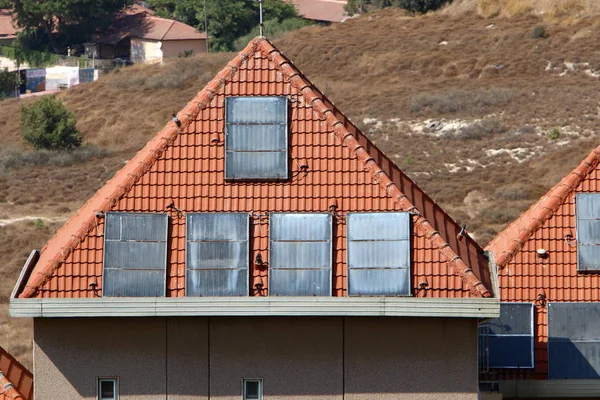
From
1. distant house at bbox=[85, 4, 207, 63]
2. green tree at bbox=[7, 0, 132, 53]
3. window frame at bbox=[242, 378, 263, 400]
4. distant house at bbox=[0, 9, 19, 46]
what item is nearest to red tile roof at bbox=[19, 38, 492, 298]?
window frame at bbox=[242, 378, 263, 400]

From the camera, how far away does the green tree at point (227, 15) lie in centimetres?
11956

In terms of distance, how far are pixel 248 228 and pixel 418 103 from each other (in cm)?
6285

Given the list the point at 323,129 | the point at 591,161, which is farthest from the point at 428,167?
the point at 323,129

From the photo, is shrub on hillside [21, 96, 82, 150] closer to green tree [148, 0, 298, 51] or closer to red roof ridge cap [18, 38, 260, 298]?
green tree [148, 0, 298, 51]

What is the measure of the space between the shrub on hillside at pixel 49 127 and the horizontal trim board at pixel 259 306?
64.4m

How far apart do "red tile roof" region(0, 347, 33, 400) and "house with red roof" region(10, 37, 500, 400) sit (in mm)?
1202

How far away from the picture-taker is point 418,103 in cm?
7731

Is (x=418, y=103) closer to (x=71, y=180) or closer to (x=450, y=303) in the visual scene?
(x=71, y=180)

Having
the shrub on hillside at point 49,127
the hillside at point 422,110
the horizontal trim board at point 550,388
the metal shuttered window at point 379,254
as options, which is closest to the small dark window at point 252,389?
the metal shuttered window at point 379,254

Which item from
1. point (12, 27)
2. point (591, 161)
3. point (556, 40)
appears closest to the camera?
point (591, 161)

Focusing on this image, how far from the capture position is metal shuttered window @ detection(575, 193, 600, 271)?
1883cm

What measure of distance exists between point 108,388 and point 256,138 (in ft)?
10.7

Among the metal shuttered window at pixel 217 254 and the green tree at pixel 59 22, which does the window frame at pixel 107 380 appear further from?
the green tree at pixel 59 22

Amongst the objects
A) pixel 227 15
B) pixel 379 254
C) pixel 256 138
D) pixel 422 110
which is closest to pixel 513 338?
pixel 379 254
